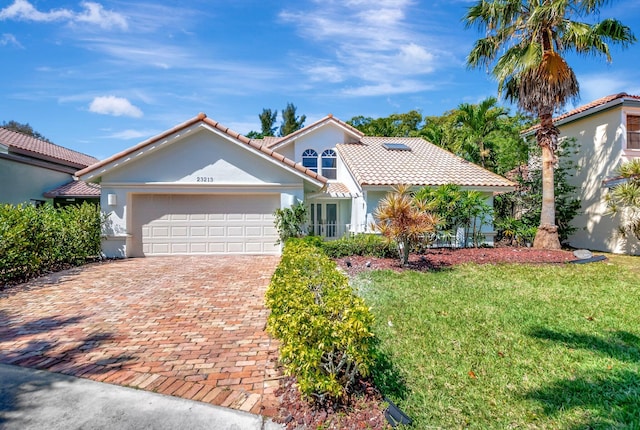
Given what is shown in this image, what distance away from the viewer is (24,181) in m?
20.2

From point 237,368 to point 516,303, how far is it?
6387 mm

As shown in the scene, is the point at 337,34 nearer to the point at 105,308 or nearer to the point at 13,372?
the point at 105,308

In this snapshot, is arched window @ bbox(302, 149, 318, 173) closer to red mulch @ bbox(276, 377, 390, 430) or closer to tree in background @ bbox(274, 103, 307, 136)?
red mulch @ bbox(276, 377, 390, 430)

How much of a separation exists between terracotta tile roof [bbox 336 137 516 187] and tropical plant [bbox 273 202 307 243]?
3.61m

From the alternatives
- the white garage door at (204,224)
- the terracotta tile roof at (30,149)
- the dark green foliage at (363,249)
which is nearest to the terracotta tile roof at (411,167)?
the dark green foliage at (363,249)

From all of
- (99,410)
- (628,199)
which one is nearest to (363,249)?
(99,410)

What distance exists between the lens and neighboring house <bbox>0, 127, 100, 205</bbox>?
19.0 meters

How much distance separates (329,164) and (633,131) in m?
15.7

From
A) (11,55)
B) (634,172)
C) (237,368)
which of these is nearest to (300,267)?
(237,368)

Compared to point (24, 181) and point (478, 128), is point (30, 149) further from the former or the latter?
point (478, 128)

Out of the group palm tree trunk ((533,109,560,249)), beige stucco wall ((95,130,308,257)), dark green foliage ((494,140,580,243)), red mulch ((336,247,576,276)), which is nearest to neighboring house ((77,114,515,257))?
beige stucco wall ((95,130,308,257))

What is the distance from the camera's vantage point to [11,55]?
45.6 feet

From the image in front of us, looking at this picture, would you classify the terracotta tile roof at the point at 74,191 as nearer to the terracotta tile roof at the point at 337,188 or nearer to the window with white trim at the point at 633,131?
the terracotta tile roof at the point at 337,188

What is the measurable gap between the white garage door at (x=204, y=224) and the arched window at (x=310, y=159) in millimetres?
7696
